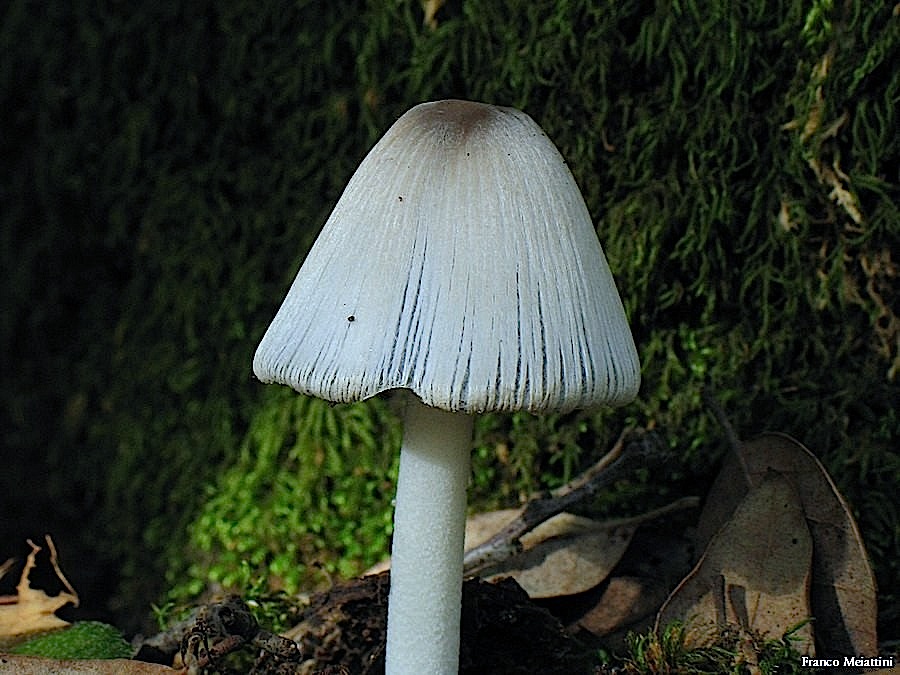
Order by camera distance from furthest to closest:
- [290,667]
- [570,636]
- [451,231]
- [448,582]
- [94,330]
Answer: [94,330] < [570,636] < [290,667] < [448,582] < [451,231]

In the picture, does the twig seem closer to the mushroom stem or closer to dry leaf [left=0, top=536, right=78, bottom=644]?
the mushroom stem

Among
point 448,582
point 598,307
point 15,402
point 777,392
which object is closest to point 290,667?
point 448,582

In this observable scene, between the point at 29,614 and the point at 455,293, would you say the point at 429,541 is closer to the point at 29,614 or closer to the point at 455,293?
the point at 455,293

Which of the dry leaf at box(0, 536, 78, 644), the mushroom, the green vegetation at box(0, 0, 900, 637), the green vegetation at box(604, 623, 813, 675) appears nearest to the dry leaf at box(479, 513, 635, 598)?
the green vegetation at box(0, 0, 900, 637)

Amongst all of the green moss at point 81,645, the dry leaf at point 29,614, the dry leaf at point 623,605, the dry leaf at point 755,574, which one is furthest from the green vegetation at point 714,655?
the dry leaf at point 29,614

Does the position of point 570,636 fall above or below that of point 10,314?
below

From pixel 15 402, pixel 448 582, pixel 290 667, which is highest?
pixel 15 402

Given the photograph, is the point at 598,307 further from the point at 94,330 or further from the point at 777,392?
the point at 94,330
